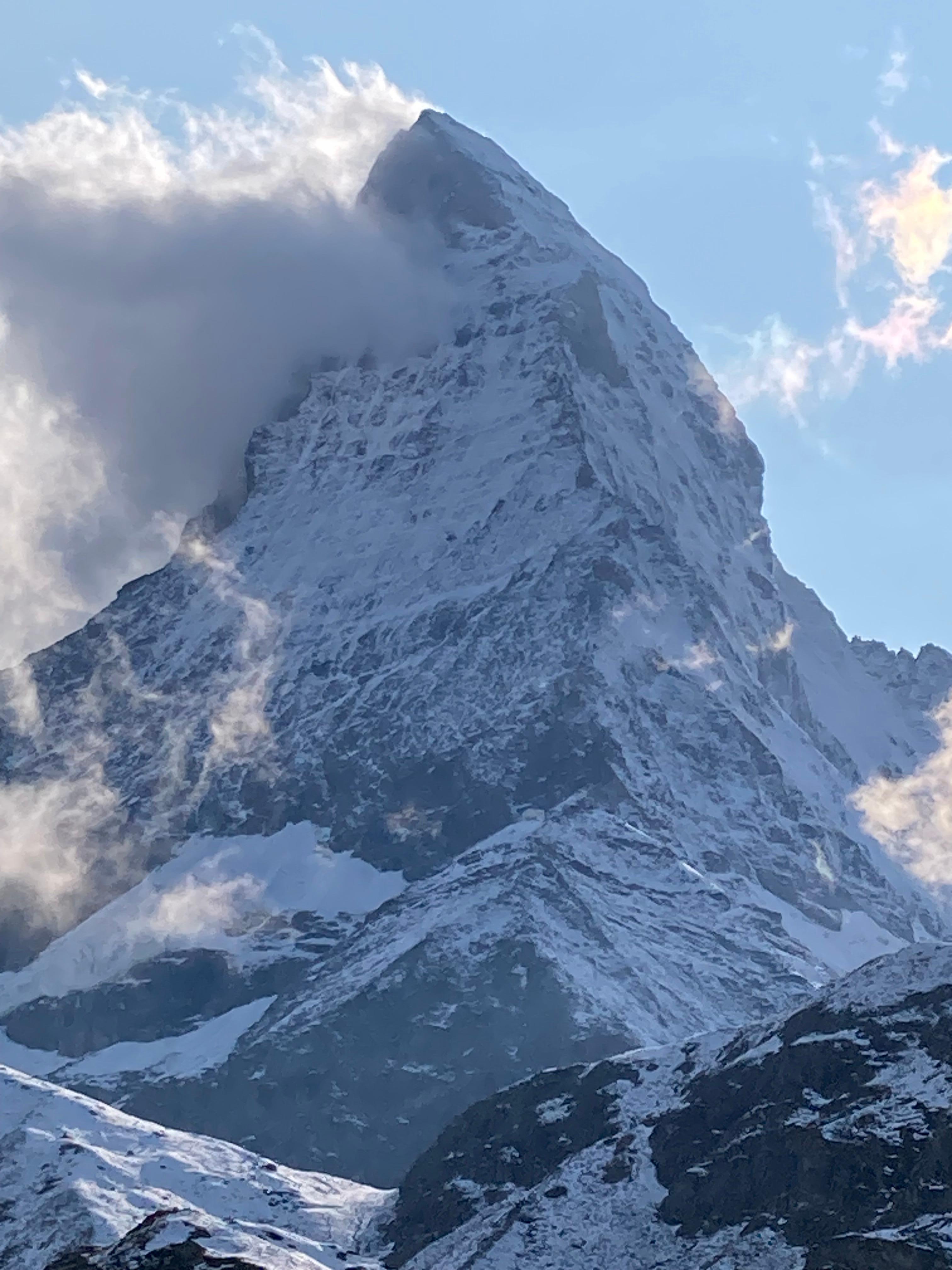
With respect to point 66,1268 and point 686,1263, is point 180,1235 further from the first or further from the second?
point 686,1263

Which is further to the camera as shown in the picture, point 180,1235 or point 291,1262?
point 291,1262

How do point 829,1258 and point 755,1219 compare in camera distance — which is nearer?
point 829,1258

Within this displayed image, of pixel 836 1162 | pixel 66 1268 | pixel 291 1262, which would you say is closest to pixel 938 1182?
pixel 836 1162

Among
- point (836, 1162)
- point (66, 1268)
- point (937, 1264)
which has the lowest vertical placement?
point (937, 1264)

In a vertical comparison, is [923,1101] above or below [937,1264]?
above

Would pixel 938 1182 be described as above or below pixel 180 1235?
below

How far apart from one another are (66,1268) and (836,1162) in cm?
5051

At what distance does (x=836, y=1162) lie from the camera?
197625 millimetres

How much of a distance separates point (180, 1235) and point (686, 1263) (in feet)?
114

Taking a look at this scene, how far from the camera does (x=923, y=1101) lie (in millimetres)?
199125

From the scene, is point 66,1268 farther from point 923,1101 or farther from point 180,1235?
point 923,1101

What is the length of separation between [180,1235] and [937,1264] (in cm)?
4585

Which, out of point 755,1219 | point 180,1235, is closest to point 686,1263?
point 755,1219

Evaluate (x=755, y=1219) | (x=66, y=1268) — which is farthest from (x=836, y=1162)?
(x=66, y=1268)
